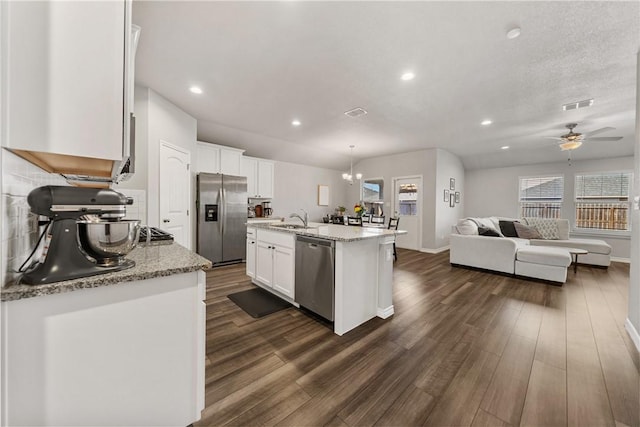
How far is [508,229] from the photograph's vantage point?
5.16 m

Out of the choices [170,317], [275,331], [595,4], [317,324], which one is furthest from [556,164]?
[170,317]

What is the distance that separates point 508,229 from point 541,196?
7.99ft

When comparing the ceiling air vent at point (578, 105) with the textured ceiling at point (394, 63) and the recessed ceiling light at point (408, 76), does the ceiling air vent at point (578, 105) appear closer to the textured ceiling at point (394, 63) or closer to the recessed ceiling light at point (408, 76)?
the textured ceiling at point (394, 63)

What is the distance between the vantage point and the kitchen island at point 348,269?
2148 mm

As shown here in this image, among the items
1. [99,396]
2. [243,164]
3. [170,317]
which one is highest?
[243,164]

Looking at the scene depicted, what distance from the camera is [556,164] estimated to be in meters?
6.20

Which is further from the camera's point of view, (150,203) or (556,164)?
(556,164)

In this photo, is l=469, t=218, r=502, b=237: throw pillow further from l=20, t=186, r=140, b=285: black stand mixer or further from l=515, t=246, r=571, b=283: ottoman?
l=20, t=186, r=140, b=285: black stand mixer

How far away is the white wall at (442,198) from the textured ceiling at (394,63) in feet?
5.13

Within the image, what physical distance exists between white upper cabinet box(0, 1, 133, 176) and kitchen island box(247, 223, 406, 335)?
66.3 inches

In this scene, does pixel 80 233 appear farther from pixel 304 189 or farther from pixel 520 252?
pixel 304 189

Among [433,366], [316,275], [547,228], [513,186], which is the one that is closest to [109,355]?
[316,275]

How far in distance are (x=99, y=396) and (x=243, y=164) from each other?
16.5 feet

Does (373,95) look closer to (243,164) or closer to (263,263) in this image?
(263,263)
